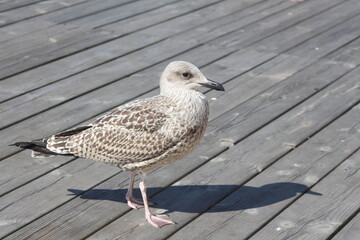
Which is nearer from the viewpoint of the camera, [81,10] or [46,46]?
[46,46]

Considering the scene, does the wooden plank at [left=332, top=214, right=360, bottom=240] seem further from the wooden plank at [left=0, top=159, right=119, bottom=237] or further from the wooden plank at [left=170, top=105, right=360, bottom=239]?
the wooden plank at [left=0, top=159, right=119, bottom=237]

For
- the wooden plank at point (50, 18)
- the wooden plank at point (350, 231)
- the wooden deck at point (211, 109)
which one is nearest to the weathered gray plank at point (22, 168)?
the wooden deck at point (211, 109)

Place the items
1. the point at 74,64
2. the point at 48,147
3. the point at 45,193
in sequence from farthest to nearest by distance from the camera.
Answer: the point at 74,64
the point at 45,193
the point at 48,147

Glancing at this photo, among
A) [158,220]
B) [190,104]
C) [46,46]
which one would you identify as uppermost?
[190,104]

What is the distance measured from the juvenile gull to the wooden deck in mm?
300

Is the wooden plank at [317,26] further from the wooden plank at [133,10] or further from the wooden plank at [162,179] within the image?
the wooden plank at [133,10]

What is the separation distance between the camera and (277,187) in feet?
15.0

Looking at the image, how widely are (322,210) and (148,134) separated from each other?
114cm

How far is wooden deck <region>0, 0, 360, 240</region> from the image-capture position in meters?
4.21

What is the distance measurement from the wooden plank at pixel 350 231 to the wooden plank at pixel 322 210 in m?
0.04

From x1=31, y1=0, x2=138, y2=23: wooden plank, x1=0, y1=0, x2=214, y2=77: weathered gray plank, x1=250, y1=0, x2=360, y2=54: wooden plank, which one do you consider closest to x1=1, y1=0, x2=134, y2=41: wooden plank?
x1=31, y1=0, x2=138, y2=23: wooden plank

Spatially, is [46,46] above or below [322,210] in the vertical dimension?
above

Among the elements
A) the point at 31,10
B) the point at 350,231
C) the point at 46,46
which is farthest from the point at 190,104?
the point at 31,10

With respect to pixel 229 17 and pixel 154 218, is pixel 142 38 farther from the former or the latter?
pixel 154 218
